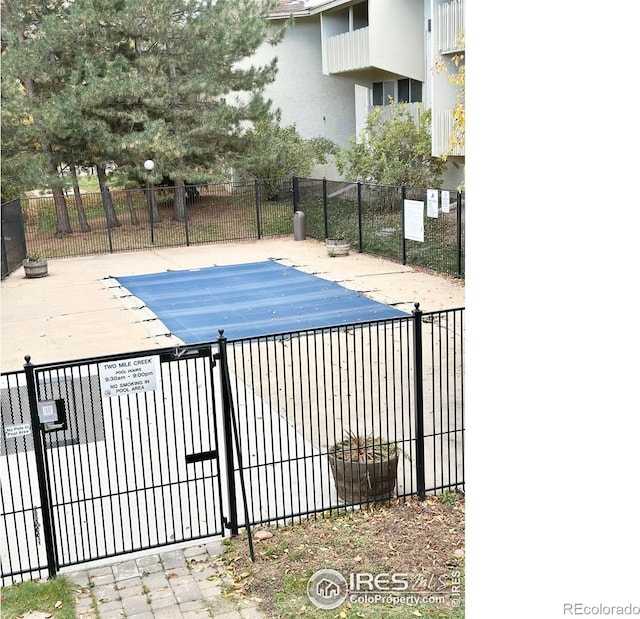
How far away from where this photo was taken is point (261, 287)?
1900cm

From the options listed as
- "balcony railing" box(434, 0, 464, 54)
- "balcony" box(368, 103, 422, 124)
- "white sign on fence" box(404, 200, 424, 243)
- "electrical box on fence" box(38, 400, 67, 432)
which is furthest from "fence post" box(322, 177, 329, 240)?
"electrical box on fence" box(38, 400, 67, 432)

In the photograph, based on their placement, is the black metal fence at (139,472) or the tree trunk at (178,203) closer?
the black metal fence at (139,472)

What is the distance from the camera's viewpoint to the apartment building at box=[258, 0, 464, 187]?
918 inches

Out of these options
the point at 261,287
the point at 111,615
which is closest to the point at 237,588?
the point at 111,615

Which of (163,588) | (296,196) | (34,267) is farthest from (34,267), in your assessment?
(163,588)

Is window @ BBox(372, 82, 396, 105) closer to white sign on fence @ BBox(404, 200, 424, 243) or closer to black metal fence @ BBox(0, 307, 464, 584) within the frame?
white sign on fence @ BBox(404, 200, 424, 243)

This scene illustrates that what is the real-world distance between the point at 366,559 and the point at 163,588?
5.05ft

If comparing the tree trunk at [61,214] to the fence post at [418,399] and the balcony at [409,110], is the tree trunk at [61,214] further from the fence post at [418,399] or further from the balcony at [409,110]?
the fence post at [418,399]

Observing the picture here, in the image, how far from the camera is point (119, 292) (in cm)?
1903

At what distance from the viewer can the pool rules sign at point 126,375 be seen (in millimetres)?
6551

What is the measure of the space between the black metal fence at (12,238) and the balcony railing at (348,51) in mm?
12989

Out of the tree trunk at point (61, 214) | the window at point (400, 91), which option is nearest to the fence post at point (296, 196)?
the window at point (400, 91)
